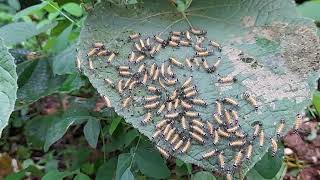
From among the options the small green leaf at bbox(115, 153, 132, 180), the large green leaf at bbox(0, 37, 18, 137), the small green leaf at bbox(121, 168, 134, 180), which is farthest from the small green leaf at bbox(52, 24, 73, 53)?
the large green leaf at bbox(0, 37, 18, 137)

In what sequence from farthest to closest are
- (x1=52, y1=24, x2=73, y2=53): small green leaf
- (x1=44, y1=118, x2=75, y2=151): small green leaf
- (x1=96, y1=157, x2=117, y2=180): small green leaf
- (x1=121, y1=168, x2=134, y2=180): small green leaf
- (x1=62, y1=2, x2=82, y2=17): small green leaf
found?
(x1=62, y1=2, x2=82, y2=17): small green leaf < (x1=52, y1=24, x2=73, y2=53): small green leaf < (x1=96, y1=157, x2=117, y2=180): small green leaf < (x1=44, y1=118, x2=75, y2=151): small green leaf < (x1=121, y1=168, x2=134, y2=180): small green leaf

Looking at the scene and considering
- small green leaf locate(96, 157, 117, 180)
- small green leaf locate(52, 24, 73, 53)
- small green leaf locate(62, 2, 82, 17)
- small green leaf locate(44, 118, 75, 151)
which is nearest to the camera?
small green leaf locate(44, 118, 75, 151)

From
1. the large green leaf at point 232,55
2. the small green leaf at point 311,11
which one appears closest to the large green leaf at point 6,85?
the large green leaf at point 232,55

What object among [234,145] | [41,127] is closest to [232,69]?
[234,145]

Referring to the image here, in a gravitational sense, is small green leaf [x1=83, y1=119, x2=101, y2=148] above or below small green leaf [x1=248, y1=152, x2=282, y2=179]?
above

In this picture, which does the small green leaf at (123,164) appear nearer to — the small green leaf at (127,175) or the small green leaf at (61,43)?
the small green leaf at (127,175)

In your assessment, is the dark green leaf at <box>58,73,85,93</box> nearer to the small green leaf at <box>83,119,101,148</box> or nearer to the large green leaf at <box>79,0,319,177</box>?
the small green leaf at <box>83,119,101,148</box>

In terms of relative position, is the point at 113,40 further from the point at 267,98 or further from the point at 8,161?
the point at 8,161
